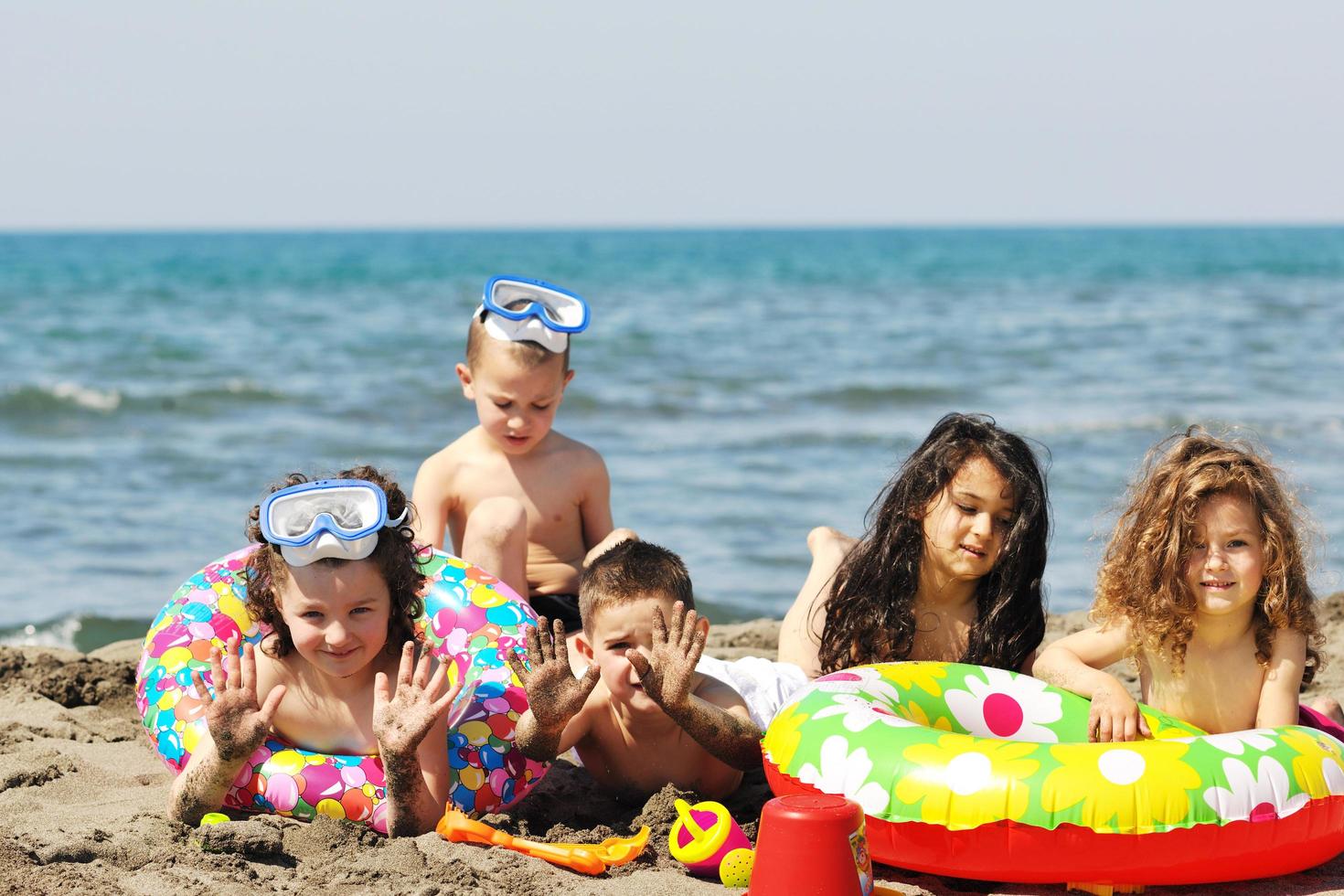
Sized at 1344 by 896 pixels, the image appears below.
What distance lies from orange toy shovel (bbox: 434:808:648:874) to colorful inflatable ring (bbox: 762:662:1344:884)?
0.55 meters

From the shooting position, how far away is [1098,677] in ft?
13.5

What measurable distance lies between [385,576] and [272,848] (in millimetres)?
748

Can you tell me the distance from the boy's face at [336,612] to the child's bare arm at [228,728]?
152mm

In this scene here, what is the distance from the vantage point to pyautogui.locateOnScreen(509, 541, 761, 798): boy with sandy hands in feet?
12.5

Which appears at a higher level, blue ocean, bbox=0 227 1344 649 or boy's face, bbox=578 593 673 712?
boy's face, bbox=578 593 673 712

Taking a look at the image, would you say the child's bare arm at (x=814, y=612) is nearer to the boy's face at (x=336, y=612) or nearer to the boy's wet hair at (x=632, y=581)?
the boy's wet hair at (x=632, y=581)

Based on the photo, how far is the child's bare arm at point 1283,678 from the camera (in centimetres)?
398

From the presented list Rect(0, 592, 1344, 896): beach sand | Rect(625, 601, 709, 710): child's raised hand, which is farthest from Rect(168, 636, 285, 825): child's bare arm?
Rect(625, 601, 709, 710): child's raised hand

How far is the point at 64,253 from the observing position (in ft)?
187

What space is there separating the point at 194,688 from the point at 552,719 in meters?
Result: 1.12

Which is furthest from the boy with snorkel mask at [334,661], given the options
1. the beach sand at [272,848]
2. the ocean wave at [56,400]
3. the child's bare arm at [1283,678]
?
the ocean wave at [56,400]

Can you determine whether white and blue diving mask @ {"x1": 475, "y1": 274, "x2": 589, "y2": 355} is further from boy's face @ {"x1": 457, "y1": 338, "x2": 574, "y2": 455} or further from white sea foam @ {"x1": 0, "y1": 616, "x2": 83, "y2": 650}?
white sea foam @ {"x1": 0, "y1": 616, "x2": 83, "y2": 650}

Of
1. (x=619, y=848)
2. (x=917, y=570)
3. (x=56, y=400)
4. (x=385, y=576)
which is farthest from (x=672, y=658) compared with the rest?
(x=56, y=400)

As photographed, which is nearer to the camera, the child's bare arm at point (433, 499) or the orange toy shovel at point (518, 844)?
the orange toy shovel at point (518, 844)
